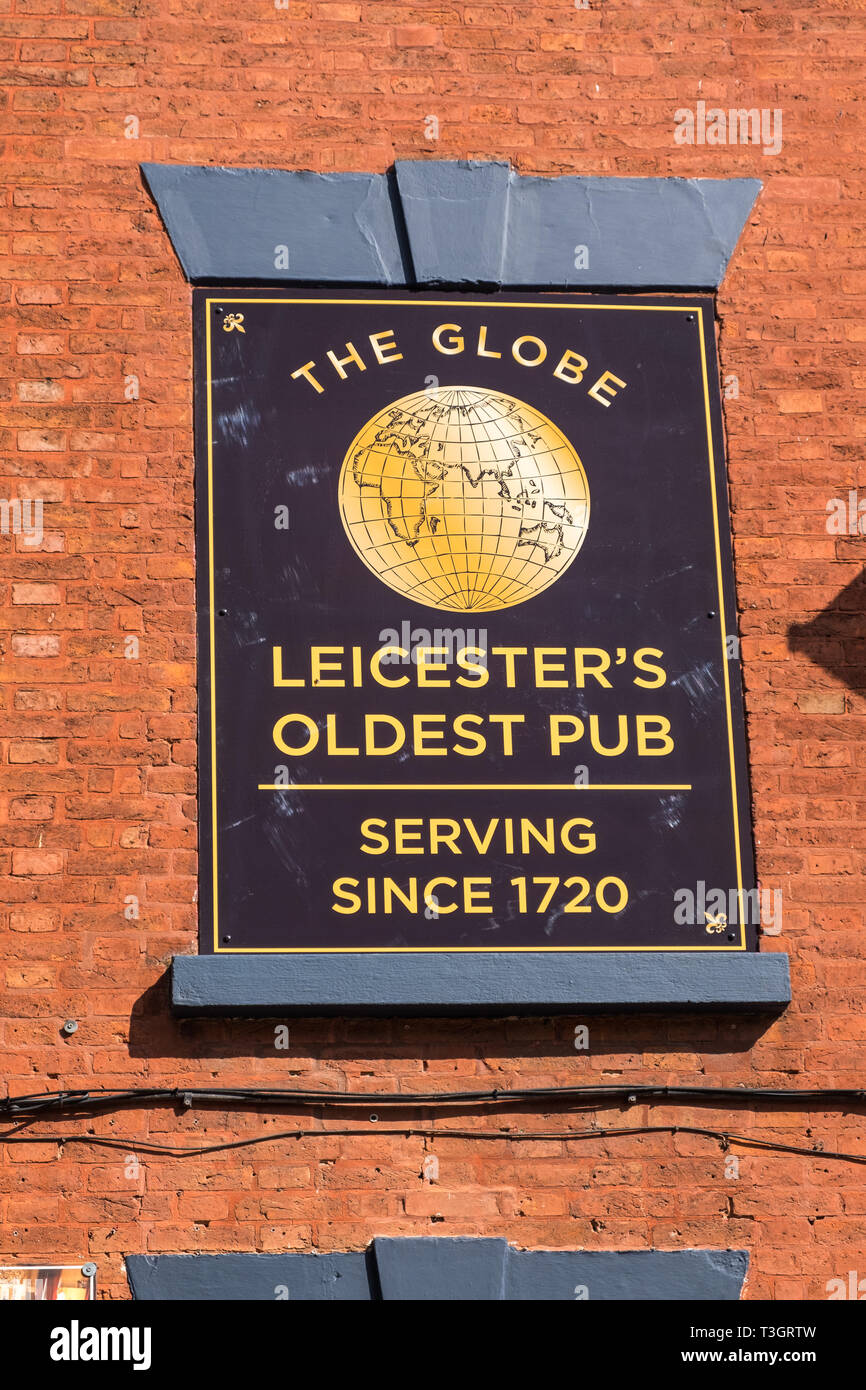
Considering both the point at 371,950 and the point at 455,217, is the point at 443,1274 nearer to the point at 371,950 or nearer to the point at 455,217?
the point at 371,950

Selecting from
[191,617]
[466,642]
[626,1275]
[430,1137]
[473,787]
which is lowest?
[626,1275]

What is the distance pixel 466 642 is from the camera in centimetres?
696

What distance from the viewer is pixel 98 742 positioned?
22.2ft

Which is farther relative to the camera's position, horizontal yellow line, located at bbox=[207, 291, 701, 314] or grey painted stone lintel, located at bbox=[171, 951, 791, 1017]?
horizontal yellow line, located at bbox=[207, 291, 701, 314]

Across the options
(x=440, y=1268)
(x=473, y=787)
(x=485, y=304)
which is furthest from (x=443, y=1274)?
(x=485, y=304)

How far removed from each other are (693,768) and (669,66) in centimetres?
294

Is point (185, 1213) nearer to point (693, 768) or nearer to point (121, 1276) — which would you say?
point (121, 1276)

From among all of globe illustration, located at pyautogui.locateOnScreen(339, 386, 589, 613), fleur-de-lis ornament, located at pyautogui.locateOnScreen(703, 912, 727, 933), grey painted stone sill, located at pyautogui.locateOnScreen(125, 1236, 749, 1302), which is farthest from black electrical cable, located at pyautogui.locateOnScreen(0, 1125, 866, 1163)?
globe illustration, located at pyautogui.locateOnScreen(339, 386, 589, 613)

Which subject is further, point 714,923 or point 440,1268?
point 714,923

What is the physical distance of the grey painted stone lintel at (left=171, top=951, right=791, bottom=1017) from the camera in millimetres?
6441

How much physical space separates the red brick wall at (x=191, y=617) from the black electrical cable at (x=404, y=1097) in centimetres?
5

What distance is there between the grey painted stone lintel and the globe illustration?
1343 millimetres

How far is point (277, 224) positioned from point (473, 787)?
2.35m

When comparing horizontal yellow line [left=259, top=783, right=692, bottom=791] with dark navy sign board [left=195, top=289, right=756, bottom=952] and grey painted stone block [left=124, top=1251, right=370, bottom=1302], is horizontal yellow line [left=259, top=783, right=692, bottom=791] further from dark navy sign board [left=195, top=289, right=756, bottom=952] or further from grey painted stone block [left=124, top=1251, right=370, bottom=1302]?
grey painted stone block [left=124, top=1251, right=370, bottom=1302]
